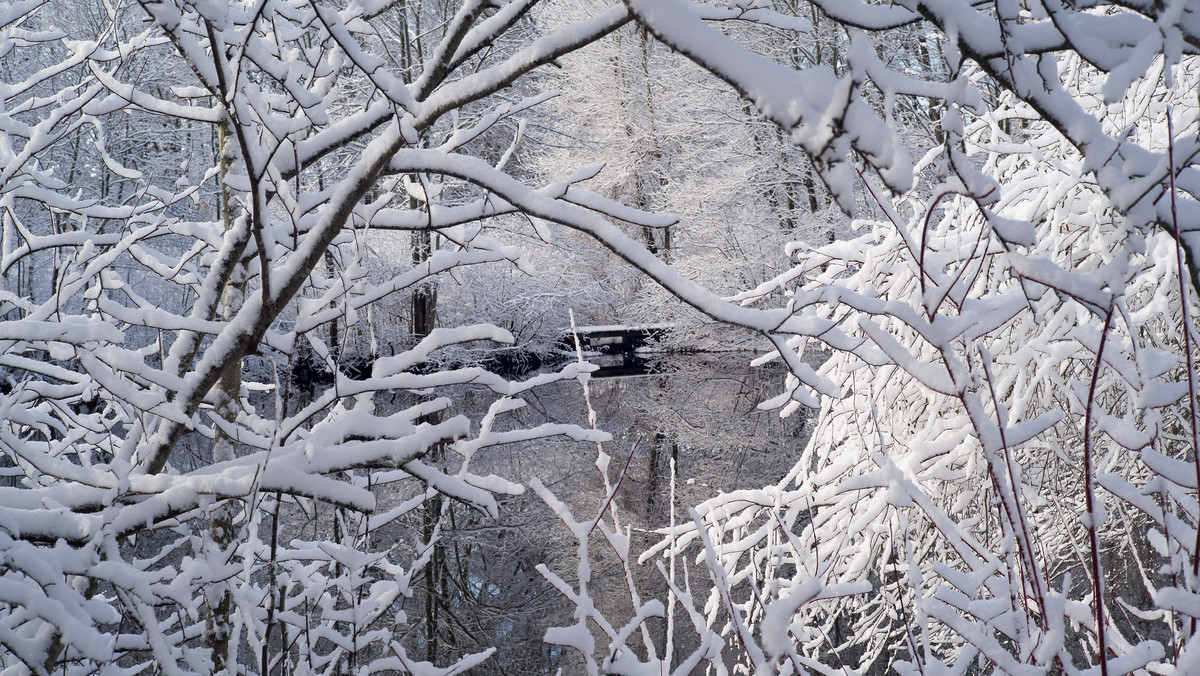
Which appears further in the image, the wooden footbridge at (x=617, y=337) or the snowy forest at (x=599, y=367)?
the wooden footbridge at (x=617, y=337)

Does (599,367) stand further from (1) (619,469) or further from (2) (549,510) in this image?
(1) (619,469)

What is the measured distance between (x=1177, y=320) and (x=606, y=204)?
221 centimetres

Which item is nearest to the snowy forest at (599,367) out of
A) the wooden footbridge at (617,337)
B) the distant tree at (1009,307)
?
the distant tree at (1009,307)

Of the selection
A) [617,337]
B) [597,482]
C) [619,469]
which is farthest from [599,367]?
[617,337]

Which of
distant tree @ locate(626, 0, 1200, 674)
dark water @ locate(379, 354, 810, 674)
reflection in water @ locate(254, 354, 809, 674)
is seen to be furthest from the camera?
dark water @ locate(379, 354, 810, 674)

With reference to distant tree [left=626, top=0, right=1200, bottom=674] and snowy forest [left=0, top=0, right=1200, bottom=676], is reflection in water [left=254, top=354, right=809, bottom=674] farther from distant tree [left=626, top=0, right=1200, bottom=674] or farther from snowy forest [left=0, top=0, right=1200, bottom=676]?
distant tree [left=626, top=0, right=1200, bottom=674]

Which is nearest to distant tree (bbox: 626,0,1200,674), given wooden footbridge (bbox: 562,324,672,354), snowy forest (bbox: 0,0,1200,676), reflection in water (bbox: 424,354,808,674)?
snowy forest (bbox: 0,0,1200,676)

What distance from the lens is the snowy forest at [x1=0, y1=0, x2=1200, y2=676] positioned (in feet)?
2.61

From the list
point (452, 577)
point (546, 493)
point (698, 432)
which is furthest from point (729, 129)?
point (546, 493)

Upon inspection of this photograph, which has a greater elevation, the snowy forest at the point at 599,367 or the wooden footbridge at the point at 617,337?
the wooden footbridge at the point at 617,337

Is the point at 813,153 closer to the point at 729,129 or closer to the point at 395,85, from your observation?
the point at 395,85

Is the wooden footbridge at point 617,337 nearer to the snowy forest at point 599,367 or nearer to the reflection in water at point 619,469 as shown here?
the reflection in water at point 619,469

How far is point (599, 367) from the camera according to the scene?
119 inches

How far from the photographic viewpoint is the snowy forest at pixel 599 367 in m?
0.80
